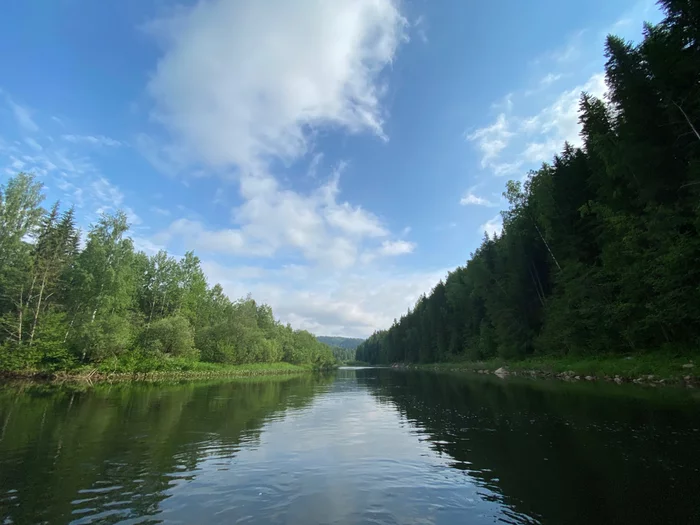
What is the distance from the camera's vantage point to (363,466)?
34.2 feet

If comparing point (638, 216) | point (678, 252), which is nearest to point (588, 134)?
point (638, 216)

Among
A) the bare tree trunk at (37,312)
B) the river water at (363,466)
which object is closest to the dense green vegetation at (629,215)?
the river water at (363,466)

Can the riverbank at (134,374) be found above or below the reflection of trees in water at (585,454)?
above

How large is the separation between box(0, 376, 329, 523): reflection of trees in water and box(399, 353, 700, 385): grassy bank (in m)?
24.2

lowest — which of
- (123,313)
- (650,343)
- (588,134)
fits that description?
(650,343)

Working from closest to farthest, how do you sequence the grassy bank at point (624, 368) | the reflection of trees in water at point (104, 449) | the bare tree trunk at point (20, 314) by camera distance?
the reflection of trees in water at point (104, 449) → the grassy bank at point (624, 368) → the bare tree trunk at point (20, 314)

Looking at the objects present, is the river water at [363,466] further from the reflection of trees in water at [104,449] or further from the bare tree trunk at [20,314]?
the bare tree trunk at [20,314]

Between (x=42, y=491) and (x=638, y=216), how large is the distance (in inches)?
1501

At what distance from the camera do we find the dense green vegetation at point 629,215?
75.8 ft

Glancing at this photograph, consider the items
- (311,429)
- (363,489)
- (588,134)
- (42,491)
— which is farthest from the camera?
(588,134)

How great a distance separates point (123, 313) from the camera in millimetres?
52031

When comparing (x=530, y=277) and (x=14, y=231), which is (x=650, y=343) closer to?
(x=530, y=277)

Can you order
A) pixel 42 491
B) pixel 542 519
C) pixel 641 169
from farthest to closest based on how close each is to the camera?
pixel 641 169, pixel 42 491, pixel 542 519

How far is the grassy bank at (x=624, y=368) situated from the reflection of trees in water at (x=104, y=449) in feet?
79.5
